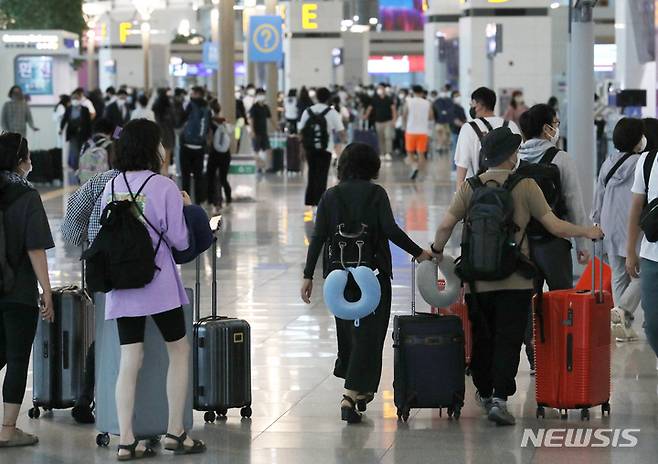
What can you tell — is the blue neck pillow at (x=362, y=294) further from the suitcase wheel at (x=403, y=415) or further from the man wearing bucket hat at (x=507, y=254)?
the suitcase wheel at (x=403, y=415)

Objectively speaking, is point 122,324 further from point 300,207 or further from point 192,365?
point 300,207

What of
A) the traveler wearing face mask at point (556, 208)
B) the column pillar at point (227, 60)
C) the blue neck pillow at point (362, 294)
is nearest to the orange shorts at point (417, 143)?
the column pillar at point (227, 60)

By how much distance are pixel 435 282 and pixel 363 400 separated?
2.46 feet

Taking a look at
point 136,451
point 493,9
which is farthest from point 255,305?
point 493,9

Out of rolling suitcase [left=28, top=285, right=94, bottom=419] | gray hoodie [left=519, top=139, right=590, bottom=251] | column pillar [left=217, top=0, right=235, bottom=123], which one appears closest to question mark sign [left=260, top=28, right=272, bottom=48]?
column pillar [left=217, top=0, right=235, bottom=123]

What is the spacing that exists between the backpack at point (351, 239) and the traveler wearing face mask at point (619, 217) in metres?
2.59

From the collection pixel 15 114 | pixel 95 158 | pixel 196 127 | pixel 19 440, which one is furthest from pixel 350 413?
pixel 15 114

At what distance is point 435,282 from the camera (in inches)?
308

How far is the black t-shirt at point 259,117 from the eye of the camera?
30.5 m

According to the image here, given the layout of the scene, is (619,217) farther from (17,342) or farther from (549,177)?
(17,342)

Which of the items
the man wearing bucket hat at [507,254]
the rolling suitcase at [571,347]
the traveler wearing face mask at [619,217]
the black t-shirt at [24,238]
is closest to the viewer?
the black t-shirt at [24,238]

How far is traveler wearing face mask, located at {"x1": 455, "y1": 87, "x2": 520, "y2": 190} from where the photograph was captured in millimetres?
10180

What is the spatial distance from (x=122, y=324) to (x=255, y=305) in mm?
5623

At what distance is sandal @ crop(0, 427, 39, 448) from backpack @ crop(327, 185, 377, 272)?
180 cm
